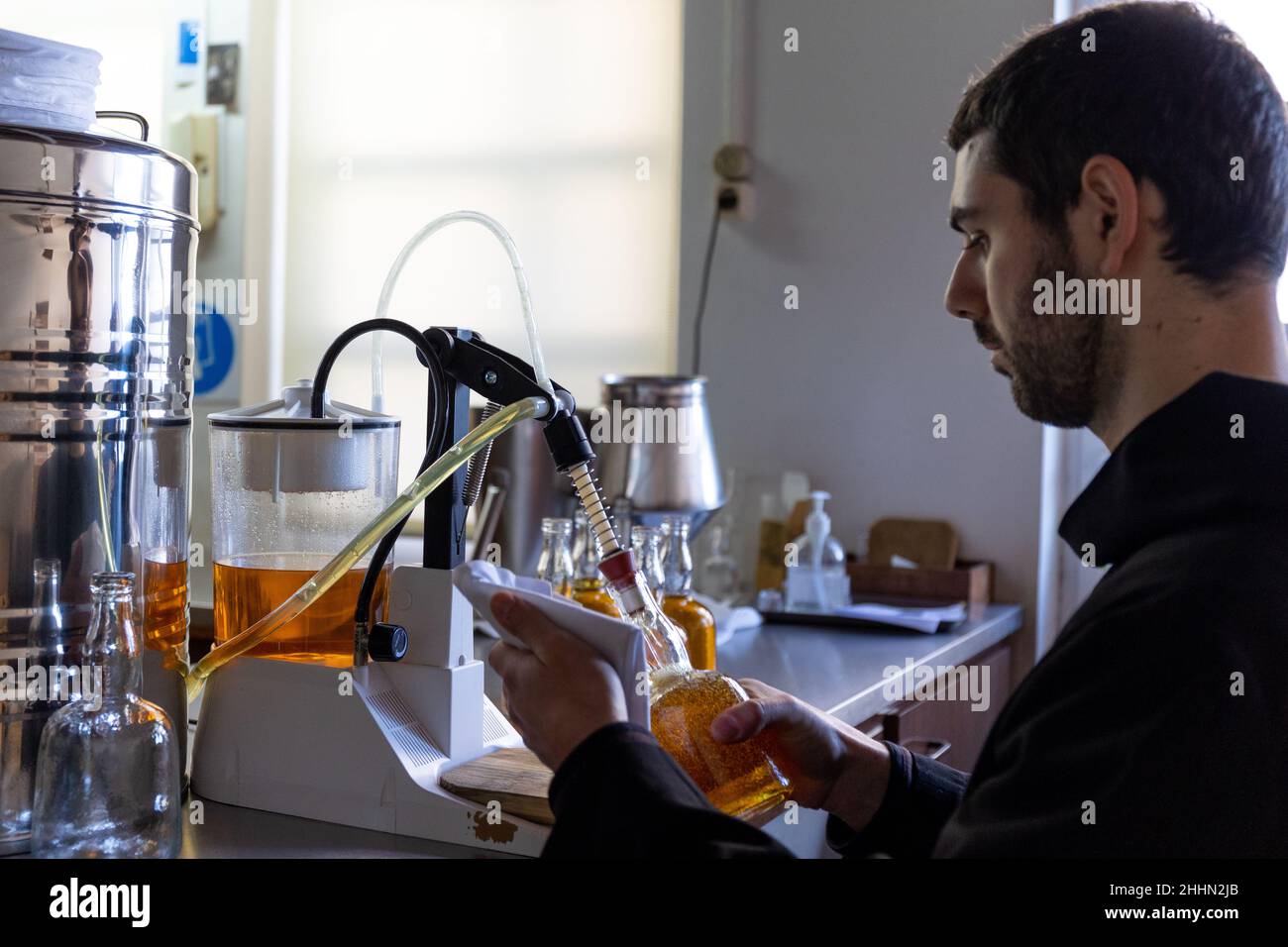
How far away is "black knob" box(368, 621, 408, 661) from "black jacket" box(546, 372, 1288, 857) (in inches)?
8.7

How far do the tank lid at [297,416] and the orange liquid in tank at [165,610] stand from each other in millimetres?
128

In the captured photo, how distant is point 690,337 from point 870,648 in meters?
1.03

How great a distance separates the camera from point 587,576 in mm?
1637

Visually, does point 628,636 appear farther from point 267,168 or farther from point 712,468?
point 267,168

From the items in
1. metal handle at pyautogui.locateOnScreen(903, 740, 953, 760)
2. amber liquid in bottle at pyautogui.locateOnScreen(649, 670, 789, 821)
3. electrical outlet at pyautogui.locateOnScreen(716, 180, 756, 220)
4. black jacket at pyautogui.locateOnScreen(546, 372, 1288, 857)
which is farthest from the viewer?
electrical outlet at pyautogui.locateOnScreen(716, 180, 756, 220)

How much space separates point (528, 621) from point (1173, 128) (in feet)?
2.09

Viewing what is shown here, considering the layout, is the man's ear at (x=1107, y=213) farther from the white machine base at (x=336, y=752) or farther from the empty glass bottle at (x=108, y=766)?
the empty glass bottle at (x=108, y=766)

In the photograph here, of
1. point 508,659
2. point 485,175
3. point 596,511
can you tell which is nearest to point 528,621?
point 508,659

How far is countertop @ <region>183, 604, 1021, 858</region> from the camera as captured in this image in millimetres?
947

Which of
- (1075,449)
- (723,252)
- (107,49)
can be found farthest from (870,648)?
(107,49)

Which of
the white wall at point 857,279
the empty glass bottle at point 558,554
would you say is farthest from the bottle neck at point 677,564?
the white wall at point 857,279

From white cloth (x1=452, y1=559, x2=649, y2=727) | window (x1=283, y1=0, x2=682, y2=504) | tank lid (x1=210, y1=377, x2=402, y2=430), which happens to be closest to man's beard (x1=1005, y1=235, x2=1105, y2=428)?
white cloth (x1=452, y1=559, x2=649, y2=727)

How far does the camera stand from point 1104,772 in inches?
30.9

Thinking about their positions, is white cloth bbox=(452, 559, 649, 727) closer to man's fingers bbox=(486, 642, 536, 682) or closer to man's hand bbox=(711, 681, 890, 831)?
man's fingers bbox=(486, 642, 536, 682)
